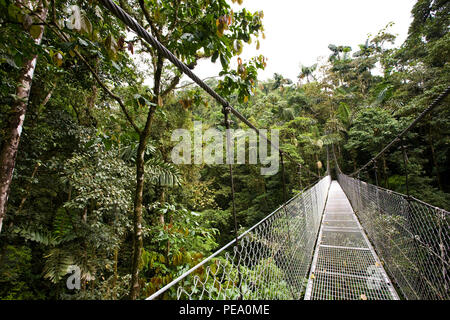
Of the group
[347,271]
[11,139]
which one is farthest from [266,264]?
[11,139]

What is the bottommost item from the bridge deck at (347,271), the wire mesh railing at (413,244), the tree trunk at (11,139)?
the bridge deck at (347,271)

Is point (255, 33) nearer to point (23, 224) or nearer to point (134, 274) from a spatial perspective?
point (134, 274)

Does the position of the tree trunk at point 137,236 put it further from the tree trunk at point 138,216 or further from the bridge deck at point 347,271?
the bridge deck at point 347,271

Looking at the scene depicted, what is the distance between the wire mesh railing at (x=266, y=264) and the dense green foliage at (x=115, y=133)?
17.8 inches

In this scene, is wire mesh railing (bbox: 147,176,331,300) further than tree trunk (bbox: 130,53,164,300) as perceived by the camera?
No

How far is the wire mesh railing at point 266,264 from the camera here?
2.61 ft

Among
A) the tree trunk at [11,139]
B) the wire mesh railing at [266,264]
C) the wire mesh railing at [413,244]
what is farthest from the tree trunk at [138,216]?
the wire mesh railing at [413,244]

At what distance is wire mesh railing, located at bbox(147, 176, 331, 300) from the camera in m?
0.80

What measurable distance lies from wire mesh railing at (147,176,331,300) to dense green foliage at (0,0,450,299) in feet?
1.48

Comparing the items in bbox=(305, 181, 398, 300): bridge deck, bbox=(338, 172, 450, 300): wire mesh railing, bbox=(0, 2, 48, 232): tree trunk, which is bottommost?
bbox=(305, 181, 398, 300): bridge deck

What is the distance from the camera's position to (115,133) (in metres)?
1.07

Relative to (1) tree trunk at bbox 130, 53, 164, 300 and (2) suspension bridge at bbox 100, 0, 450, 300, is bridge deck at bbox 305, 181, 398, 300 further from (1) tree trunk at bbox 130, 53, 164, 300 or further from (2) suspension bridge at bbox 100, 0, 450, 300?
(1) tree trunk at bbox 130, 53, 164, 300

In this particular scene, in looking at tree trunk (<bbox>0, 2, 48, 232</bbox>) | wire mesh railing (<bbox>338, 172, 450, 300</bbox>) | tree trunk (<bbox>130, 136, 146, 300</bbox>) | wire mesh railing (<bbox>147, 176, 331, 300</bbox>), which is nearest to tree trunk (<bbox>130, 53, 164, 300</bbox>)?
tree trunk (<bbox>130, 136, 146, 300</bbox>)
